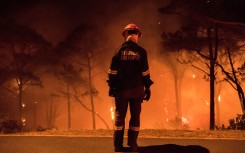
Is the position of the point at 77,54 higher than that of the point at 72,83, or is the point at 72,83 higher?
the point at 77,54

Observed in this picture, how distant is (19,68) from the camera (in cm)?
2995

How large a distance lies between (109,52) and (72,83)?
4.65 metres

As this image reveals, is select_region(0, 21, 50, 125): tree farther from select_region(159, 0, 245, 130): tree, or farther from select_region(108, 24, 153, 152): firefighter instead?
select_region(108, 24, 153, 152): firefighter

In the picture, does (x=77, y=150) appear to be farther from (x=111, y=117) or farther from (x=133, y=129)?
(x=111, y=117)

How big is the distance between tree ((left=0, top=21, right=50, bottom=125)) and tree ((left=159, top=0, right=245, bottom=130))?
14958mm

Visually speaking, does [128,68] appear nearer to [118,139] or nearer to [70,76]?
[118,139]

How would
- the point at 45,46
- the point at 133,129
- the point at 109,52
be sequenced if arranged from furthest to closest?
the point at 109,52 → the point at 45,46 → the point at 133,129

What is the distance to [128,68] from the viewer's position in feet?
16.2

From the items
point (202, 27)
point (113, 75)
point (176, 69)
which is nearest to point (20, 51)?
point (176, 69)

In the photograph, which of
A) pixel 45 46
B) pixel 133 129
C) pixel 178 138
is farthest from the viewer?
pixel 45 46

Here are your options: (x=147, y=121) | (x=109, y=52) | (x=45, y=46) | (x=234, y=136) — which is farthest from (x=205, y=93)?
(x=234, y=136)

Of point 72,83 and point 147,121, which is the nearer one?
point 72,83

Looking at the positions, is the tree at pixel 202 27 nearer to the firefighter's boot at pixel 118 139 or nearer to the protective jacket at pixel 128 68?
the protective jacket at pixel 128 68

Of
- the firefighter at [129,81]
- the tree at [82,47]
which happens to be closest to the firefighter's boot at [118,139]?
the firefighter at [129,81]
